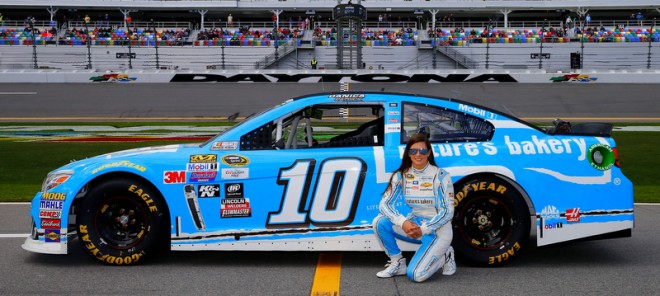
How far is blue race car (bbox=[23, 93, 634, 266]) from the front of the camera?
537 centimetres

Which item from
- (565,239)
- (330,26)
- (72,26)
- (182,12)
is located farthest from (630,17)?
(565,239)

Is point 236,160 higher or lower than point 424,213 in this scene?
higher

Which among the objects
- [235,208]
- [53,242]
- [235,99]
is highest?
[235,208]

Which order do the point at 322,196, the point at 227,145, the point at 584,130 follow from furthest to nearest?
the point at 584,130 → the point at 227,145 → the point at 322,196

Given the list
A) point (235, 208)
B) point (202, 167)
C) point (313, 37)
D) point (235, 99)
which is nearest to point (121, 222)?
point (202, 167)

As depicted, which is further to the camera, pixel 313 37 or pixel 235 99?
pixel 313 37

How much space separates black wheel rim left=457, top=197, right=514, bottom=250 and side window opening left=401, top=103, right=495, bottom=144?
53cm

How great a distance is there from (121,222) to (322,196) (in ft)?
5.05

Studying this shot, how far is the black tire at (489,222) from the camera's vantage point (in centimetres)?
535

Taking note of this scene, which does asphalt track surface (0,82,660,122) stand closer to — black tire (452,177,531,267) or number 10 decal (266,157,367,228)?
number 10 decal (266,157,367,228)

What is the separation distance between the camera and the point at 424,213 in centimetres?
504

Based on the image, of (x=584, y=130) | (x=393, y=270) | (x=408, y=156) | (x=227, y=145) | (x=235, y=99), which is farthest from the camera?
(x=235, y=99)

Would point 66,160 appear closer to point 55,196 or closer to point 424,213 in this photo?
point 55,196

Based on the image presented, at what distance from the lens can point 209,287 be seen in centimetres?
496
